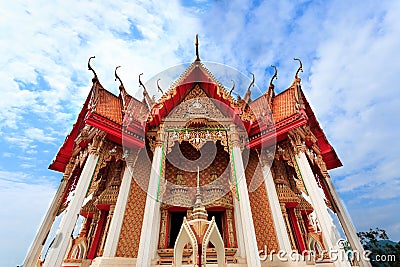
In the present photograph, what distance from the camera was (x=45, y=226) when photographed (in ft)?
19.4

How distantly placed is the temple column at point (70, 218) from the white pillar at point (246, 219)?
12.9ft

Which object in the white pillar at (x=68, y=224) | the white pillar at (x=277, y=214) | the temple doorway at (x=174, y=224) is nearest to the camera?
the white pillar at (x=68, y=224)

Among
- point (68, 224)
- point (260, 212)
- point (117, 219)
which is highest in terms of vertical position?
point (260, 212)

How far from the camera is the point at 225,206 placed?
295 inches

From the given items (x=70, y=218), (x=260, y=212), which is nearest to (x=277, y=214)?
(x=260, y=212)

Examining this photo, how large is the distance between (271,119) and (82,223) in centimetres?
790

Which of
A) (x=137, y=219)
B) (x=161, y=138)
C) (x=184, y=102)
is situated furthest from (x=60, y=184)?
(x=184, y=102)

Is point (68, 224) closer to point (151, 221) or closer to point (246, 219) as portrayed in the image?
point (151, 221)

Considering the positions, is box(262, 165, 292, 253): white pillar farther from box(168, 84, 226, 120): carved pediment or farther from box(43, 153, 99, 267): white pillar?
box(43, 153, 99, 267): white pillar

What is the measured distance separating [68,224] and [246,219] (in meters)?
4.11

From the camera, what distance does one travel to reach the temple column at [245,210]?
5.18 m

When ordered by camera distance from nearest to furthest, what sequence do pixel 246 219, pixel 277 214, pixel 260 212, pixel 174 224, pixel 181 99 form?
pixel 246 219 → pixel 277 214 → pixel 260 212 → pixel 174 224 → pixel 181 99

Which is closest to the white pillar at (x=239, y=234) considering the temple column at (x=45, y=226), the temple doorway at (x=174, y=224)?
the temple doorway at (x=174, y=224)

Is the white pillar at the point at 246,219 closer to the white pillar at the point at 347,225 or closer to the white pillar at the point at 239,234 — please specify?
the white pillar at the point at 239,234
